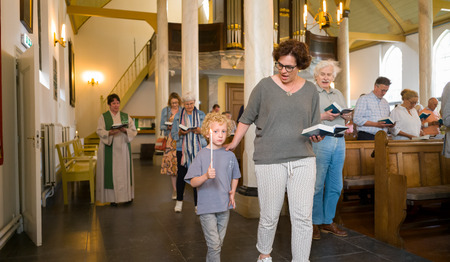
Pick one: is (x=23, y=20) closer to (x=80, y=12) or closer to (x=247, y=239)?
(x=247, y=239)

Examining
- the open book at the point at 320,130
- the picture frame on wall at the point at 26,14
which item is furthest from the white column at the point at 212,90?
the open book at the point at 320,130

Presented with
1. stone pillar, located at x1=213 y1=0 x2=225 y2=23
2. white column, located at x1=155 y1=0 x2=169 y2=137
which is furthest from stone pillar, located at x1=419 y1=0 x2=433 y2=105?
white column, located at x1=155 y1=0 x2=169 y2=137

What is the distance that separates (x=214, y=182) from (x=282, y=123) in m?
0.64

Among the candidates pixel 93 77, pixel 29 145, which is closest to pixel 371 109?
pixel 29 145

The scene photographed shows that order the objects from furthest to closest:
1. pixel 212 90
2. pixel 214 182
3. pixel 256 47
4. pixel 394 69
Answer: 1. pixel 394 69
2. pixel 212 90
3. pixel 256 47
4. pixel 214 182

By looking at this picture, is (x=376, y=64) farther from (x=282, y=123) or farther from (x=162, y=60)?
(x=282, y=123)

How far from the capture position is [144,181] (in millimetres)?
7723

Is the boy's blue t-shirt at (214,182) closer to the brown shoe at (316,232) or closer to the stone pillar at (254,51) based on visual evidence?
the brown shoe at (316,232)

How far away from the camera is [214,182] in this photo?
2578 mm

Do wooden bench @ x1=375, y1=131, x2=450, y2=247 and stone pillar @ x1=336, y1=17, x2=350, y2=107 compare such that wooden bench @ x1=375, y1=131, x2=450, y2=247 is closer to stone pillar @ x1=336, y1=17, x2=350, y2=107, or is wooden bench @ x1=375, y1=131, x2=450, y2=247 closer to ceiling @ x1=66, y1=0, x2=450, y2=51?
stone pillar @ x1=336, y1=17, x2=350, y2=107

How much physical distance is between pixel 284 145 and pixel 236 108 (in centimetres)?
1263

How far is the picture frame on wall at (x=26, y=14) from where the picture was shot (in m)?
4.66

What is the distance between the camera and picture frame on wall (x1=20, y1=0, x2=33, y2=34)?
15.3 feet

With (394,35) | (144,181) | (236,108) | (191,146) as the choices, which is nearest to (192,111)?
(191,146)
